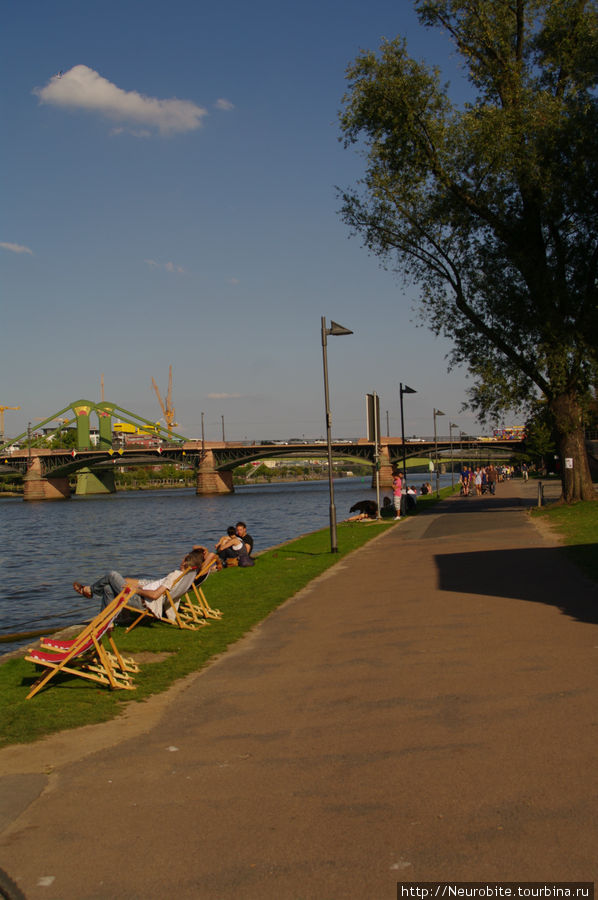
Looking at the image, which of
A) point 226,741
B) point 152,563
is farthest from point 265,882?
point 152,563

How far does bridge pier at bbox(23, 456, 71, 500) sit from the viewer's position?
334ft

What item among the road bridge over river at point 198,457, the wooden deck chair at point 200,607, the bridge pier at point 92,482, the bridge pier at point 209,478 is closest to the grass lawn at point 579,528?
the wooden deck chair at point 200,607

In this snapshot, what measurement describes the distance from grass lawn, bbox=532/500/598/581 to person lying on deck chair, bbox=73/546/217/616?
18.4 feet

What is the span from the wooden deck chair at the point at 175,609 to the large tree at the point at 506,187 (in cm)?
1689

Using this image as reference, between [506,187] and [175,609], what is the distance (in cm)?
1878

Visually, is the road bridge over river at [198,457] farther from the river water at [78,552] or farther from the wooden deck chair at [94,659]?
the wooden deck chair at [94,659]

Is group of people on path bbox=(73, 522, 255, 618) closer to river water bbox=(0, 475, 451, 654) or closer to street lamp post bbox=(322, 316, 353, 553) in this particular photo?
river water bbox=(0, 475, 451, 654)

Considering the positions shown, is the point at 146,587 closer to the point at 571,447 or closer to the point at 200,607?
the point at 200,607

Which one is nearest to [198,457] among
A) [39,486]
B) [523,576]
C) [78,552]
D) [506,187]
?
[39,486]

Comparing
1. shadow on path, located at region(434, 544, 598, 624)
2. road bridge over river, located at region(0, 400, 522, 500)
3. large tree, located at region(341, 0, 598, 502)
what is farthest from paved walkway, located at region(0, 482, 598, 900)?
road bridge over river, located at region(0, 400, 522, 500)

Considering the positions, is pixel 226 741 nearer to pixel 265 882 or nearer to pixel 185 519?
pixel 265 882

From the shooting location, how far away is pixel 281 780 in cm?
474

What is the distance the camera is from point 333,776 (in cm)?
475

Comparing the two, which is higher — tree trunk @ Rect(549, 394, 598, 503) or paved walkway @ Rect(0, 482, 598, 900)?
tree trunk @ Rect(549, 394, 598, 503)
